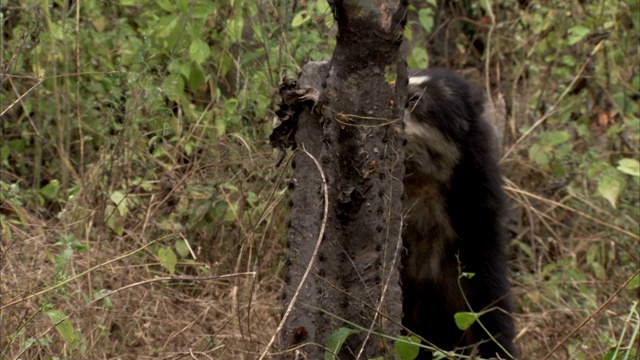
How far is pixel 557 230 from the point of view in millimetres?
6211

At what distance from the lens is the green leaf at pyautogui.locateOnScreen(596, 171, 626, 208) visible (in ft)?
17.6

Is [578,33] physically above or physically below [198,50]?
below

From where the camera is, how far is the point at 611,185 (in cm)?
538

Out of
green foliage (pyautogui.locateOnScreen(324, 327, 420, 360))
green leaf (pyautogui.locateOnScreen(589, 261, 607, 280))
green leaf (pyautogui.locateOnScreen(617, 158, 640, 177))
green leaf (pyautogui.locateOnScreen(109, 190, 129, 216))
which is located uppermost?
green foliage (pyautogui.locateOnScreen(324, 327, 420, 360))

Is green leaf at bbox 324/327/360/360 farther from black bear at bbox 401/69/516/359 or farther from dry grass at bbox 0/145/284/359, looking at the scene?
black bear at bbox 401/69/516/359

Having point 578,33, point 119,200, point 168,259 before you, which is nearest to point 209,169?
point 119,200

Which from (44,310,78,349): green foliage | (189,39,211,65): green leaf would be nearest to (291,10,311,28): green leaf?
(189,39,211,65): green leaf

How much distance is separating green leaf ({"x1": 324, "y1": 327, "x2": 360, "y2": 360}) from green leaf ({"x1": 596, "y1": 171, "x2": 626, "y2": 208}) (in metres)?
2.75

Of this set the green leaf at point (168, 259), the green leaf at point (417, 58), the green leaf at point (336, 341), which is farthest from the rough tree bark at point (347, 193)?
the green leaf at point (417, 58)

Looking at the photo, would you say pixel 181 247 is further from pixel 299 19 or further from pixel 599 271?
pixel 599 271

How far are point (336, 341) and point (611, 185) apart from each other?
284cm

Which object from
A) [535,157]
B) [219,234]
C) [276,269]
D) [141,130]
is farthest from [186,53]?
[535,157]

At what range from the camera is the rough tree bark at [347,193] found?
2.92 metres

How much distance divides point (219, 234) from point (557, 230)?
2.18 meters
